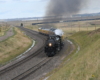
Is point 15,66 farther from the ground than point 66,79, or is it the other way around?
point 66,79

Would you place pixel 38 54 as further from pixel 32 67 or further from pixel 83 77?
pixel 83 77

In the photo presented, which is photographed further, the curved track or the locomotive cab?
the locomotive cab

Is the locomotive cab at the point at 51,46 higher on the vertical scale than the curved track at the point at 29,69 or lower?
higher

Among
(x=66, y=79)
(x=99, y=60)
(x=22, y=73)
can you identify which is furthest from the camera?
(x=22, y=73)

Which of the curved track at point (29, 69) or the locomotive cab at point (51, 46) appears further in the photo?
the locomotive cab at point (51, 46)

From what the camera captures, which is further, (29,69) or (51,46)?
(51,46)

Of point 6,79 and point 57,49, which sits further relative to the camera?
point 57,49

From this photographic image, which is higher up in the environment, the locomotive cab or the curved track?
the locomotive cab

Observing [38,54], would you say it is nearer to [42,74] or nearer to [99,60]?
[42,74]

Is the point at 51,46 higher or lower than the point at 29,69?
higher

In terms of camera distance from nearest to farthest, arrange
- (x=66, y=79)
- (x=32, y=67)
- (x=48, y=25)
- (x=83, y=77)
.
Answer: (x=83, y=77) < (x=66, y=79) < (x=32, y=67) < (x=48, y=25)

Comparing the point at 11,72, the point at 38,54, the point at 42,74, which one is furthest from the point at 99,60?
the point at 38,54

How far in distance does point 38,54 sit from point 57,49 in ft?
12.0

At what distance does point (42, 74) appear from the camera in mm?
21281
